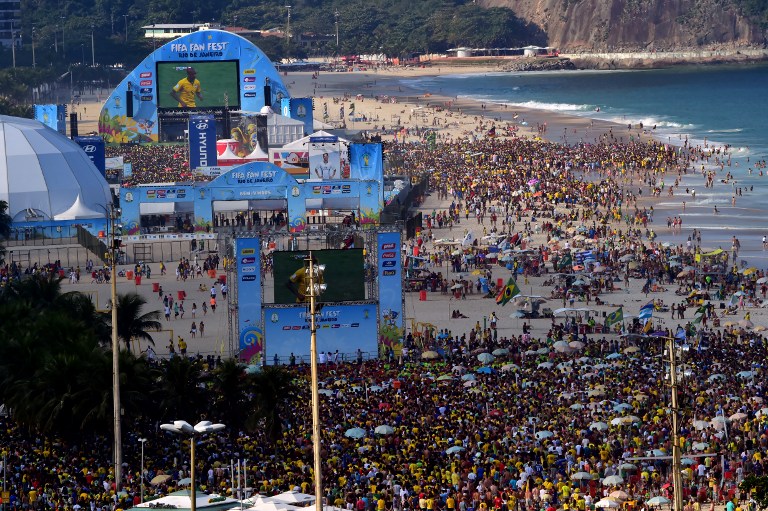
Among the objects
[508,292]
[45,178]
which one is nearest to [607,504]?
[508,292]

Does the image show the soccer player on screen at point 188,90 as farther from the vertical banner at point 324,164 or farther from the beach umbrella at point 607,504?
the beach umbrella at point 607,504

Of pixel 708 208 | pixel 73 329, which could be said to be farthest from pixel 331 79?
pixel 73 329

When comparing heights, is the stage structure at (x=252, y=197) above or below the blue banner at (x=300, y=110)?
below

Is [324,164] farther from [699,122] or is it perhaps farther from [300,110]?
[699,122]

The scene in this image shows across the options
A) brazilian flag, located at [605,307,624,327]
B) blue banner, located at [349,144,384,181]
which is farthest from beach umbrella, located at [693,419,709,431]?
blue banner, located at [349,144,384,181]

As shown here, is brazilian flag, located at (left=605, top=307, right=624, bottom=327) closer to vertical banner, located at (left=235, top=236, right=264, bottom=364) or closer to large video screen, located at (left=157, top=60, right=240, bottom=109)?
vertical banner, located at (left=235, top=236, right=264, bottom=364)

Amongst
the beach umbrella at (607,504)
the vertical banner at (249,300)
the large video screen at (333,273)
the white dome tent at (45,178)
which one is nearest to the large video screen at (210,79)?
the white dome tent at (45,178)
